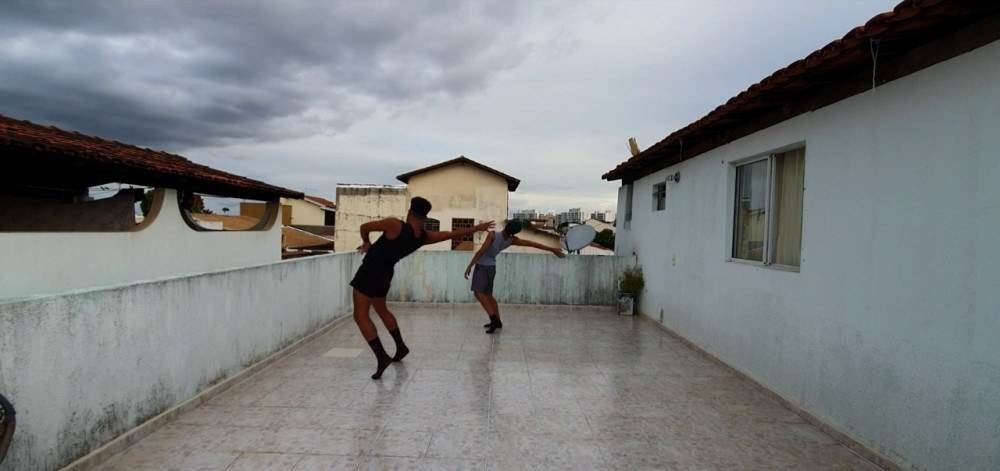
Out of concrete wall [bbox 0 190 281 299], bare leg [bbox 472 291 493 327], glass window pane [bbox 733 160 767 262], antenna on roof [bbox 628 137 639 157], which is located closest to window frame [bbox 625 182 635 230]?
antenna on roof [bbox 628 137 639 157]

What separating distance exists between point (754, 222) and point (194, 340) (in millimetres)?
6158

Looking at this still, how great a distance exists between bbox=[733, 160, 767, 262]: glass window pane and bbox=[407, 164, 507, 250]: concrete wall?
65.4ft

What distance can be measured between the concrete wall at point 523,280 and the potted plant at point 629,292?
0.70 meters

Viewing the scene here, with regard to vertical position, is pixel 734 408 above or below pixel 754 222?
below

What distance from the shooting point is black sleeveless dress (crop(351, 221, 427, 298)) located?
219 inches

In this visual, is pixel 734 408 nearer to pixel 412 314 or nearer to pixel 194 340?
pixel 194 340

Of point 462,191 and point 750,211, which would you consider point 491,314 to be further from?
Result: point 462,191

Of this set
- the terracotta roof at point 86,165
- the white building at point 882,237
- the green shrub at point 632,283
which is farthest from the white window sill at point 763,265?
the terracotta roof at point 86,165

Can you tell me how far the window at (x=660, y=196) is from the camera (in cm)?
953

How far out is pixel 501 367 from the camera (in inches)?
243

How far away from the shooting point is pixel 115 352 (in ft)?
11.9

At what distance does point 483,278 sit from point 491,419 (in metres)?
4.04

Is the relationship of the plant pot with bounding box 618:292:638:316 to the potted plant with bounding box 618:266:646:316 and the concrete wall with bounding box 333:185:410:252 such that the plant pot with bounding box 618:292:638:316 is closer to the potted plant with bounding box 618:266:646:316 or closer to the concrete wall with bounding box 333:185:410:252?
the potted plant with bounding box 618:266:646:316

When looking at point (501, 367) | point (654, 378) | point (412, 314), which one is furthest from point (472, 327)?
point (654, 378)
